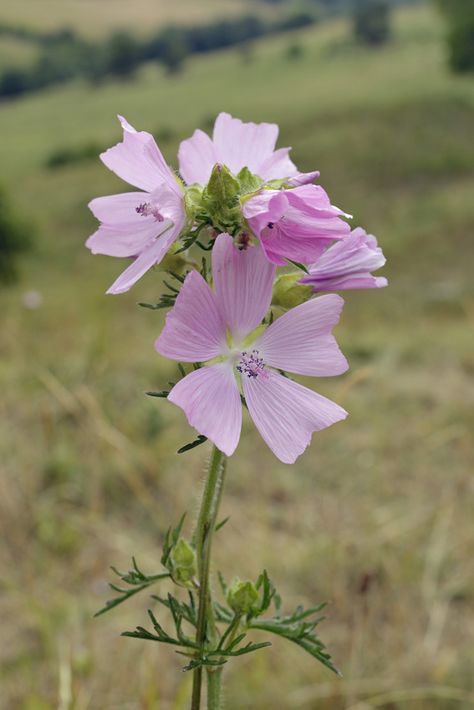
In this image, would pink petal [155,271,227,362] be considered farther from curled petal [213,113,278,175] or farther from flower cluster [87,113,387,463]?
curled petal [213,113,278,175]

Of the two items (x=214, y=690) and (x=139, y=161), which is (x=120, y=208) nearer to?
(x=139, y=161)

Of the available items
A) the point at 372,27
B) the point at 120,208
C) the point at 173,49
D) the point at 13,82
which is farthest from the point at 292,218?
the point at 13,82

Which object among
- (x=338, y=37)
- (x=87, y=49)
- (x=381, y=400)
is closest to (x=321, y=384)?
(x=381, y=400)

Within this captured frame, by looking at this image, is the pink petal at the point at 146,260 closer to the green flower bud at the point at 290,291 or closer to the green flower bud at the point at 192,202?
the green flower bud at the point at 192,202

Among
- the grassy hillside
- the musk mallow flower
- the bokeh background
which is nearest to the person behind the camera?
the musk mallow flower

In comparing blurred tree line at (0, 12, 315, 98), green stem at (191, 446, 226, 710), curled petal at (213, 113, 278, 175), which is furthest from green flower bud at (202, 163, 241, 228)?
blurred tree line at (0, 12, 315, 98)

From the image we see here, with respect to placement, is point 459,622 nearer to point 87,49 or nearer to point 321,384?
point 321,384
